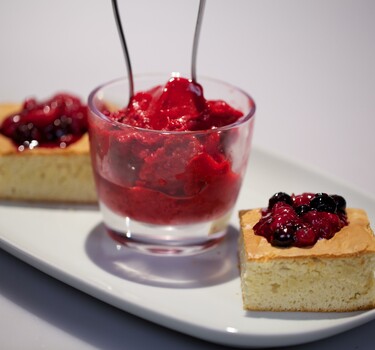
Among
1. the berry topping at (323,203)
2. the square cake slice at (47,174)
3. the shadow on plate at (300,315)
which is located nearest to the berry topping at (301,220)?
the berry topping at (323,203)

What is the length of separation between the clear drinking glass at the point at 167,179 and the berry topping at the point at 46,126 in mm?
318

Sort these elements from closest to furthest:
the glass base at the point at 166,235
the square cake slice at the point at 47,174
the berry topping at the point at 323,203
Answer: the berry topping at the point at 323,203 → the glass base at the point at 166,235 → the square cake slice at the point at 47,174

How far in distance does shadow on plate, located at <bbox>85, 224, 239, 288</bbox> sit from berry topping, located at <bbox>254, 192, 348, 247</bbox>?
29 centimetres

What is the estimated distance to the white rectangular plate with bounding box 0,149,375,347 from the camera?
7.69 ft

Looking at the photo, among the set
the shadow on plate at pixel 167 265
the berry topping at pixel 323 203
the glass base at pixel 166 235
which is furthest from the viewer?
the glass base at pixel 166 235

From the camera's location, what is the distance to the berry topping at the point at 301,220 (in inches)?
96.0

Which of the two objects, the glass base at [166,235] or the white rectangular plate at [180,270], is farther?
the glass base at [166,235]

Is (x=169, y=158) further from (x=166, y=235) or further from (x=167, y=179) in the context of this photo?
(x=166, y=235)

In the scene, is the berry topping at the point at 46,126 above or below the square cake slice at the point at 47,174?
above

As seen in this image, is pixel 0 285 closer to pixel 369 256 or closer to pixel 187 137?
pixel 187 137

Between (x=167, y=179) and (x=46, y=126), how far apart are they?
Answer: 32.6 inches

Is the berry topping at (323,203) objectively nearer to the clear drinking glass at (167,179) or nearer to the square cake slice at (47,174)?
the clear drinking glass at (167,179)

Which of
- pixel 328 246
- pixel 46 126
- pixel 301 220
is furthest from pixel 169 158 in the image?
pixel 46 126

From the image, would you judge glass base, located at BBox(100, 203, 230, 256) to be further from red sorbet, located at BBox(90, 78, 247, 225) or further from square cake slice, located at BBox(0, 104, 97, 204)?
square cake slice, located at BBox(0, 104, 97, 204)
